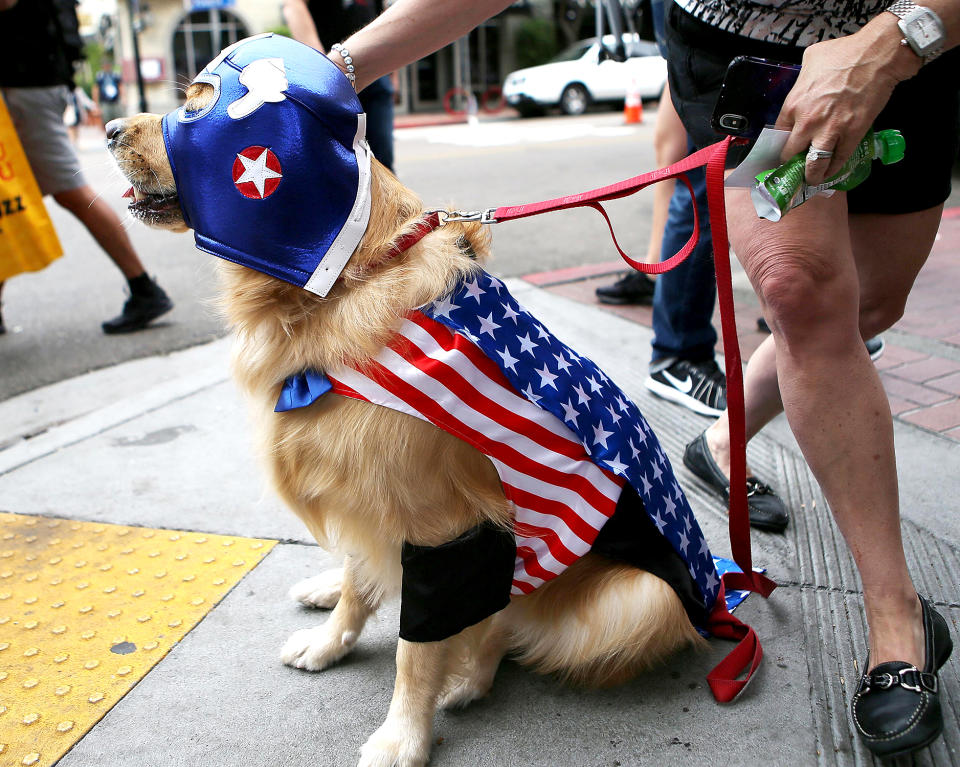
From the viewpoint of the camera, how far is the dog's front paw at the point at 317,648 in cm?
196

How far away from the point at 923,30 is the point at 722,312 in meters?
0.57

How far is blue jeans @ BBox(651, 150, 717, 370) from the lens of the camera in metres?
3.16

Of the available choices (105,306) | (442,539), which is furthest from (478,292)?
(105,306)

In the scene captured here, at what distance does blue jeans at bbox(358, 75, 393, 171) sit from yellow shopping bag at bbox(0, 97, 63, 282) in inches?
63.2

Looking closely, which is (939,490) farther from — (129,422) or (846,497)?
(129,422)

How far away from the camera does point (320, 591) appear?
7.16 ft

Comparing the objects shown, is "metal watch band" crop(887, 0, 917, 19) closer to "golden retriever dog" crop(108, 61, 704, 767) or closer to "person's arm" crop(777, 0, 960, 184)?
"person's arm" crop(777, 0, 960, 184)

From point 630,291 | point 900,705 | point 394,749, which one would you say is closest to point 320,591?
point 394,749

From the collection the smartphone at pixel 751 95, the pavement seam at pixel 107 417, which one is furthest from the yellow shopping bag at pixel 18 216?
the smartphone at pixel 751 95

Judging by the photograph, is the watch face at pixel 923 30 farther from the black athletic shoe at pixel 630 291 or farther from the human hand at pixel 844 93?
the black athletic shoe at pixel 630 291

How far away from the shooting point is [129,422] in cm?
332

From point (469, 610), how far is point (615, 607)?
33 cm

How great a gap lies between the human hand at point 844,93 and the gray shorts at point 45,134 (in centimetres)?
384

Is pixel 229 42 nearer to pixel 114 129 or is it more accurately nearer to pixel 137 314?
pixel 137 314
